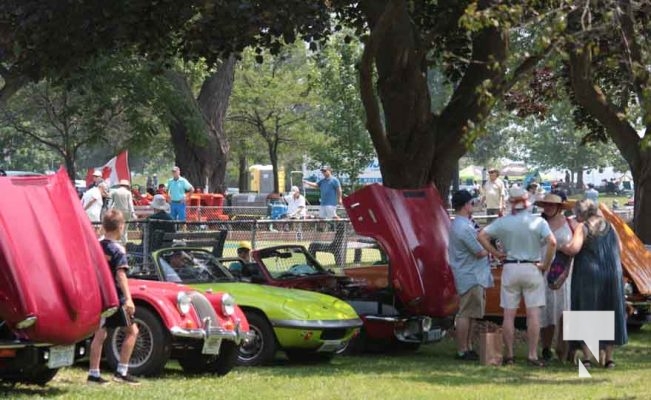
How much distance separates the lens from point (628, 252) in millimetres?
15258

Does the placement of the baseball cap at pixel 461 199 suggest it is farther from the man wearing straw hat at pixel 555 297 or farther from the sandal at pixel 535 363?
the sandal at pixel 535 363

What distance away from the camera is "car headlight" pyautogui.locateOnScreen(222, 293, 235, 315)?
36.0ft

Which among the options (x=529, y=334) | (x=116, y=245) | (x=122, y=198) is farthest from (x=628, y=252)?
(x=122, y=198)

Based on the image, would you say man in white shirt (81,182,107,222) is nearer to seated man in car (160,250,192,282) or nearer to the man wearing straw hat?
seated man in car (160,250,192,282)

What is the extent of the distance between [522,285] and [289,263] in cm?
323

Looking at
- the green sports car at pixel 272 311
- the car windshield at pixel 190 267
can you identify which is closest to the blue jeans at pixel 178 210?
the car windshield at pixel 190 267

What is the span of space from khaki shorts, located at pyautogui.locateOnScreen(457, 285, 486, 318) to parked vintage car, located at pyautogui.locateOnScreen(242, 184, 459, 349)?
45 cm

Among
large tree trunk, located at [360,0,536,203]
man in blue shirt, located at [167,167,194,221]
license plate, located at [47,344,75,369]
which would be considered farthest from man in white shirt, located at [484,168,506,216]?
license plate, located at [47,344,75,369]

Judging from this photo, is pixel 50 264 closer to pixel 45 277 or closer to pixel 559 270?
pixel 45 277

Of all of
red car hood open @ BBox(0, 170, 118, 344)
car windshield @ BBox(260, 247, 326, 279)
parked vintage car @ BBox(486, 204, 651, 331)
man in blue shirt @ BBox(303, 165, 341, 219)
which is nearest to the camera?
red car hood open @ BBox(0, 170, 118, 344)

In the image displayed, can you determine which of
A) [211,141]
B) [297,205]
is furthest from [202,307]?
[211,141]

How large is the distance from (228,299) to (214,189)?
94.9 feet

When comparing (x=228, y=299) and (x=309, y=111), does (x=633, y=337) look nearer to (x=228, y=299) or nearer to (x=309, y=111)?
(x=228, y=299)

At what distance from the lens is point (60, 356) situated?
919cm
